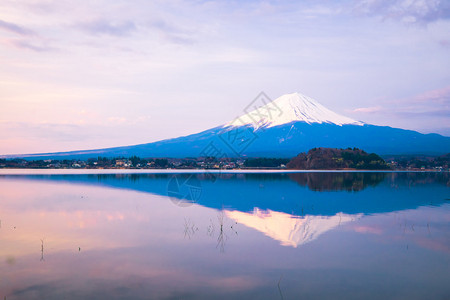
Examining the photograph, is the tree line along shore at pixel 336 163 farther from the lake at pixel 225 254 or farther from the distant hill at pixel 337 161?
the lake at pixel 225 254

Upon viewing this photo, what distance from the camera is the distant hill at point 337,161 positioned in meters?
142

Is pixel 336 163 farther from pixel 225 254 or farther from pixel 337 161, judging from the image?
pixel 225 254

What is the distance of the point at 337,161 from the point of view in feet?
481

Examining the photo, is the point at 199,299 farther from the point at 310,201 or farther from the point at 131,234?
the point at 310,201

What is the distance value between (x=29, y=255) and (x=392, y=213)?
794 inches

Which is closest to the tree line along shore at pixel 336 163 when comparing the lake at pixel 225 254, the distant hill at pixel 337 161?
the distant hill at pixel 337 161

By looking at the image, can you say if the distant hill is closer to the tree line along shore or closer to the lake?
the tree line along shore

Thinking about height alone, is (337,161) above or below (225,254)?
above

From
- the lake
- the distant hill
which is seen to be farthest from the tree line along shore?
the lake

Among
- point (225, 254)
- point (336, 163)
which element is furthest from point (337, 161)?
point (225, 254)

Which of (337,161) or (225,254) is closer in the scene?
(225,254)

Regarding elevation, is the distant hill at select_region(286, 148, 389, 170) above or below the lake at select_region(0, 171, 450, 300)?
above

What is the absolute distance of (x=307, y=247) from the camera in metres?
15.1

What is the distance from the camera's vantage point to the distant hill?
467 feet
